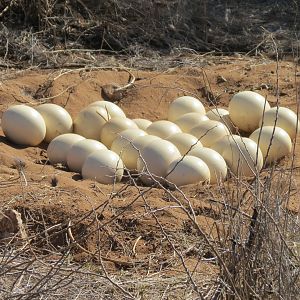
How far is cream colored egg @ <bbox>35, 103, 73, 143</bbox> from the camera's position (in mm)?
6262

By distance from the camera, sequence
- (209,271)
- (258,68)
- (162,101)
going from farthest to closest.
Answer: (258,68), (162,101), (209,271)

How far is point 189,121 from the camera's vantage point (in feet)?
20.3

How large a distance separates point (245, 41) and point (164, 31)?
34.5 inches

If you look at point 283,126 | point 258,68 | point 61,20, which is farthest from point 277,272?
point 61,20

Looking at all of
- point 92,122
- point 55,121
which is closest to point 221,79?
point 92,122

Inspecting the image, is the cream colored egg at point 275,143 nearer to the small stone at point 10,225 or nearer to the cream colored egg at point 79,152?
the cream colored egg at point 79,152

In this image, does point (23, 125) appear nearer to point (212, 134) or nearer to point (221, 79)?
point (212, 134)

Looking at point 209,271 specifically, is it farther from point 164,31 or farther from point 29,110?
point 164,31

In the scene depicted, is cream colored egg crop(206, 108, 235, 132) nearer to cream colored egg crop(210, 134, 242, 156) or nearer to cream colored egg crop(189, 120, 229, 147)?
cream colored egg crop(189, 120, 229, 147)

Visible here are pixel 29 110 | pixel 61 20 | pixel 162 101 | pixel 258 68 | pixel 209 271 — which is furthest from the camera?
pixel 61 20

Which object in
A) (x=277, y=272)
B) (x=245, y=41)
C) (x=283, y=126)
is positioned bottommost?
(x=245, y=41)

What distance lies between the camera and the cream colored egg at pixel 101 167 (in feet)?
18.0

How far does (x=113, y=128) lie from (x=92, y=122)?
0.81 ft

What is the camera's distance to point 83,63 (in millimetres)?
A: 8469
